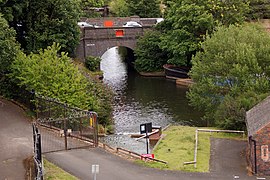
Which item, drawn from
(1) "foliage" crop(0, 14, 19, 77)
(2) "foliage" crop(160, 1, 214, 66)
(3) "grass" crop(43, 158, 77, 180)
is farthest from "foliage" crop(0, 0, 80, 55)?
(3) "grass" crop(43, 158, 77, 180)

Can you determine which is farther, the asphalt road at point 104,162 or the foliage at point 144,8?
the foliage at point 144,8

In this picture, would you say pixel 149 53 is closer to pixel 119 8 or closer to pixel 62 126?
pixel 119 8

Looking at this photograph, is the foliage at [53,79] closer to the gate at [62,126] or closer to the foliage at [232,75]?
the gate at [62,126]

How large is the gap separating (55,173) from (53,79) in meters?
10.5

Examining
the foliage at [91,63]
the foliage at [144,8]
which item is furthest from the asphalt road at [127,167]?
the foliage at [144,8]

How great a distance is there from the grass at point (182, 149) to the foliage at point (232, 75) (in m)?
2.01

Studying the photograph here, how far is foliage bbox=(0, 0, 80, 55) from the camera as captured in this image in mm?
49531

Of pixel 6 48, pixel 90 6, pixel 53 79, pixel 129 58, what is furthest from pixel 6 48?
pixel 90 6

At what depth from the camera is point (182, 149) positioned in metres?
30.1

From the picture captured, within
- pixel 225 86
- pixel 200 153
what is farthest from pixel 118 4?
pixel 200 153

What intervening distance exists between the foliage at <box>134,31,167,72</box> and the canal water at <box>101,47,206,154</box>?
1.83m

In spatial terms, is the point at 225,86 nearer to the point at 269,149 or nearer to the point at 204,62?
the point at 204,62

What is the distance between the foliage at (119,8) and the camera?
85.4m

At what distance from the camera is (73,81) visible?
34.6 m
